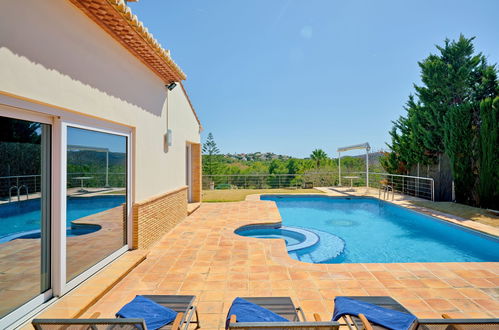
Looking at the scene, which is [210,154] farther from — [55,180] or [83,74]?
[55,180]

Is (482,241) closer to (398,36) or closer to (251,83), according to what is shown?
(398,36)

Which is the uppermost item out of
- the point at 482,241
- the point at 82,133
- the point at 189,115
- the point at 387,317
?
the point at 189,115

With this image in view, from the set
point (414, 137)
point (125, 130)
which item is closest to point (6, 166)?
point (125, 130)

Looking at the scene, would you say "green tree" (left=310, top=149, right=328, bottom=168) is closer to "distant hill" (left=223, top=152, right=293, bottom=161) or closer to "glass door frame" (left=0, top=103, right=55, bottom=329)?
"glass door frame" (left=0, top=103, right=55, bottom=329)

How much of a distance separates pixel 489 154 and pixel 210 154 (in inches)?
959

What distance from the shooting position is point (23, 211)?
2.88 meters

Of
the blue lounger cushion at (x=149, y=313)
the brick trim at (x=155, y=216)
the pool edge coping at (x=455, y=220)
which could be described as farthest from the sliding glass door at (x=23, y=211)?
the pool edge coping at (x=455, y=220)

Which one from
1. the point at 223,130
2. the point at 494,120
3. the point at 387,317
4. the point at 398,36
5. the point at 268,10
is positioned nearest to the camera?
the point at 387,317

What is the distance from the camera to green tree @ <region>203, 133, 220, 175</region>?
29.0m

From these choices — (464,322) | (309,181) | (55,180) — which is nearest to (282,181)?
(309,181)

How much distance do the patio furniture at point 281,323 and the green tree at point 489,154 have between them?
10.8 metres

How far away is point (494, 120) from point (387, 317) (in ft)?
36.0

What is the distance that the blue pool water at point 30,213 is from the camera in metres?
2.66

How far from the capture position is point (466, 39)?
11.6 metres
